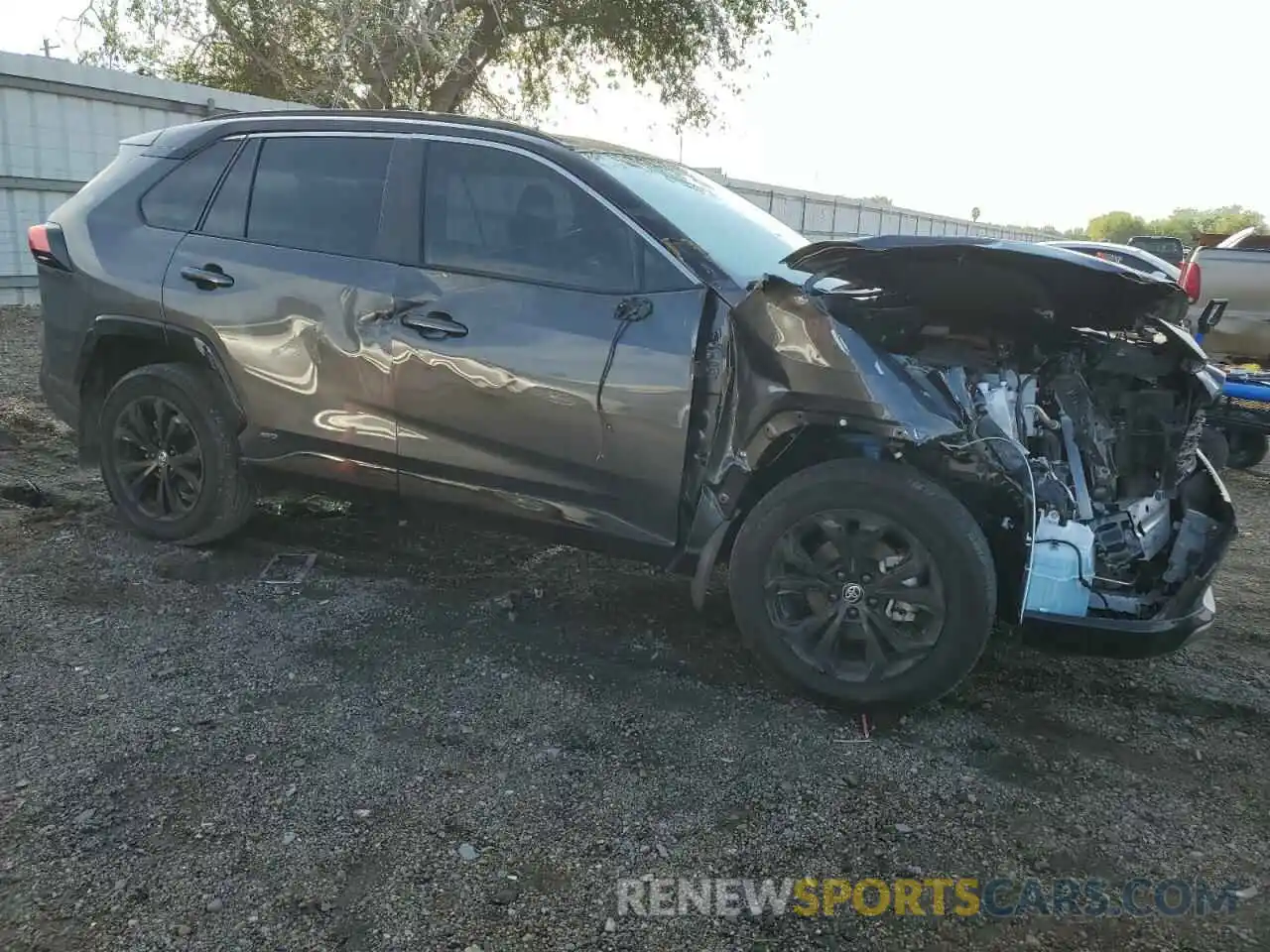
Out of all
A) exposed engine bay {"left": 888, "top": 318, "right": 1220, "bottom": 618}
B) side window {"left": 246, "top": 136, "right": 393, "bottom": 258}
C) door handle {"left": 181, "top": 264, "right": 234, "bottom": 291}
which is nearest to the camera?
exposed engine bay {"left": 888, "top": 318, "right": 1220, "bottom": 618}

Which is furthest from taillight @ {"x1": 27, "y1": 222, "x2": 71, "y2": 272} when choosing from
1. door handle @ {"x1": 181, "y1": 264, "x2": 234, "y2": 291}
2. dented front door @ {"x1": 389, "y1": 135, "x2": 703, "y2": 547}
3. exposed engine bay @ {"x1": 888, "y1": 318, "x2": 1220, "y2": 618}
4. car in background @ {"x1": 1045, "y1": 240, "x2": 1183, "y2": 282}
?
car in background @ {"x1": 1045, "y1": 240, "x2": 1183, "y2": 282}

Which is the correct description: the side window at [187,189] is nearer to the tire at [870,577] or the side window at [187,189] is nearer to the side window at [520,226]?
the side window at [520,226]

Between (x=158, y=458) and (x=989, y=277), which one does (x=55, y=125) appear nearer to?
(x=158, y=458)

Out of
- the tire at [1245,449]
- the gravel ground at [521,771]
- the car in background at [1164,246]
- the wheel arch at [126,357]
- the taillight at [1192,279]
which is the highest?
the car in background at [1164,246]

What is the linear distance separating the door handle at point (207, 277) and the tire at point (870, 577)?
2.44 m

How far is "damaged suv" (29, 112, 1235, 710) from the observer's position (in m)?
3.04

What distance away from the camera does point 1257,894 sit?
7.91 ft

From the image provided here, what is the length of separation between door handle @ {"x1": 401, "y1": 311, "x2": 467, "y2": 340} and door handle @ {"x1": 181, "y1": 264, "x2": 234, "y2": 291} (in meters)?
0.93

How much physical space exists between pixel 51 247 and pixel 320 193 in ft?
4.70

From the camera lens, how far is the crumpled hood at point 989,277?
301cm

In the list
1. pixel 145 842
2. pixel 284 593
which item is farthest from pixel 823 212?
pixel 145 842

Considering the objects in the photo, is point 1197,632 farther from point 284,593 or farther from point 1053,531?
point 284,593

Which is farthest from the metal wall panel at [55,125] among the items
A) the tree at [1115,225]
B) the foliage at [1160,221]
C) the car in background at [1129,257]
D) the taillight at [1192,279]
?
the tree at [1115,225]

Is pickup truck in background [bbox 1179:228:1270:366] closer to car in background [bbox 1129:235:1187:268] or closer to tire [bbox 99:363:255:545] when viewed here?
tire [bbox 99:363:255:545]
